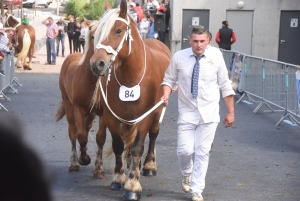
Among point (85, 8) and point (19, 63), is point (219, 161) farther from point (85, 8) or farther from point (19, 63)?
point (85, 8)

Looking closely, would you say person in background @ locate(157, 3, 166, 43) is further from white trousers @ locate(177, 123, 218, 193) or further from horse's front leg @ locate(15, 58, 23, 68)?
white trousers @ locate(177, 123, 218, 193)

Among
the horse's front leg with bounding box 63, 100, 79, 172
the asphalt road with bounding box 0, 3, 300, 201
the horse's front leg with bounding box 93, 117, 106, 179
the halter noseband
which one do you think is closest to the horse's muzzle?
the halter noseband

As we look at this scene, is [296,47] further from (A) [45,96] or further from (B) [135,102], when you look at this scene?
(B) [135,102]

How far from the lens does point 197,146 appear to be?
571 cm

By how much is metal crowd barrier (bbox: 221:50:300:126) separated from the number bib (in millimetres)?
5084

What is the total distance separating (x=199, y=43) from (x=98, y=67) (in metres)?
1.03

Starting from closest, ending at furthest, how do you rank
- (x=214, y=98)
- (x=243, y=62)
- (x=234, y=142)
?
(x=214, y=98), (x=234, y=142), (x=243, y=62)

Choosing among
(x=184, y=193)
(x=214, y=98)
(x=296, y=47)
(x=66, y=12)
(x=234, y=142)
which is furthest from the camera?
(x=66, y=12)

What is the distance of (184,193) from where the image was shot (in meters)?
6.20

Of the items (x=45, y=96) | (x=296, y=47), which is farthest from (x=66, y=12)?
(x=45, y=96)

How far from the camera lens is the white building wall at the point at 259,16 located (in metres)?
28.7

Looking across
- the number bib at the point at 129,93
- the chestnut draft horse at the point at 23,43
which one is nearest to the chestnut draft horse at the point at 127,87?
the number bib at the point at 129,93

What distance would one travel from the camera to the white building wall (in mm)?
28656

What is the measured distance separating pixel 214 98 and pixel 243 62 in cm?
994
